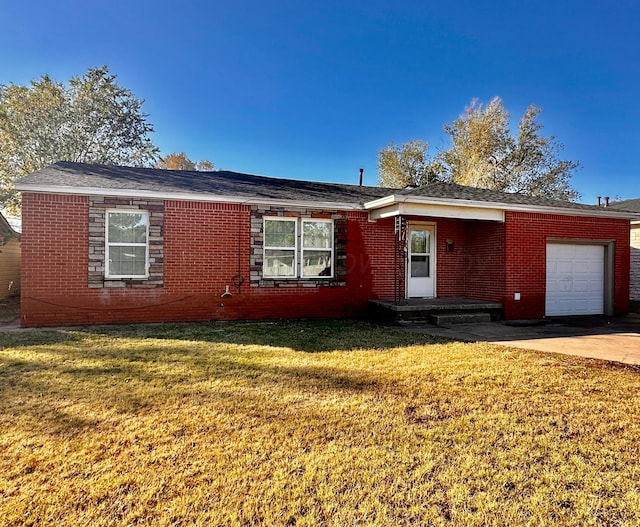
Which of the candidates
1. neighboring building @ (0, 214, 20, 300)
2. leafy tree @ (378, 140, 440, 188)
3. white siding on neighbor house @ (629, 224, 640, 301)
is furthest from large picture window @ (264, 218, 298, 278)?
leafy tree @ (378, 140, 440, 188)

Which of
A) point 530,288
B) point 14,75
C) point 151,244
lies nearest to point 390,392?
point 151,244

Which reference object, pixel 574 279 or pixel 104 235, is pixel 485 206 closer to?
pixel 574 279

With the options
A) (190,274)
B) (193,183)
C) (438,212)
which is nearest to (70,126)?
(193,183)

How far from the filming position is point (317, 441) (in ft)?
9.77

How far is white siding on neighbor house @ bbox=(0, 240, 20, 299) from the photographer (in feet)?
43.8

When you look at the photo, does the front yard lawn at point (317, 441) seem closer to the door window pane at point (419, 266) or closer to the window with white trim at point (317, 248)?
the window with white trim at point (317, 248)

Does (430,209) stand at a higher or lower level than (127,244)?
higher

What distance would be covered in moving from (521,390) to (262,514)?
3.34 m

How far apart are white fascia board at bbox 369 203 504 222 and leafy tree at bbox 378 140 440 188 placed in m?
23.4

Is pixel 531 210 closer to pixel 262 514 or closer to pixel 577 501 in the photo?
pixel 577 501

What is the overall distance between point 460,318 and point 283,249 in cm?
480

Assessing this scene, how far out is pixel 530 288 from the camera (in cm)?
1014

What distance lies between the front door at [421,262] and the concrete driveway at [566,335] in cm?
212

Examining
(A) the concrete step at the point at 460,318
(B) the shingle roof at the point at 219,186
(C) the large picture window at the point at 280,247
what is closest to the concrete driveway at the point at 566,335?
(A) the concrete step at the point at 460,318
